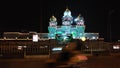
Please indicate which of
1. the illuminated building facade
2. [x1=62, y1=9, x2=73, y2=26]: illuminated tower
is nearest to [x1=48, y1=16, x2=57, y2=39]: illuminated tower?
the illuminated building facade

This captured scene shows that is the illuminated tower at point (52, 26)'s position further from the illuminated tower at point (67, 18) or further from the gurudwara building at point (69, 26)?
the illuminated tower at point (67, 18)

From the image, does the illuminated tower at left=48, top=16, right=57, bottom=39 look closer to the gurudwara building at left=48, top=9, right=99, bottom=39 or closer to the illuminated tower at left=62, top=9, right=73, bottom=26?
the gurudwara building at left=48, top=9, right=99, bottom=39

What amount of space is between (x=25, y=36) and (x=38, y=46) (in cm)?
4997

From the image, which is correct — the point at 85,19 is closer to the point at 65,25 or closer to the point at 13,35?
the point at 65,25

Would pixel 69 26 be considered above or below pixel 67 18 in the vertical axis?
below

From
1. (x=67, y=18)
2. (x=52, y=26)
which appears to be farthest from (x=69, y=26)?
(x=52, y=26)

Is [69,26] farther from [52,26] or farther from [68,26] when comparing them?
[52,26]

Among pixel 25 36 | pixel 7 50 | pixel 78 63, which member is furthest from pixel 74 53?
pixel 25 36

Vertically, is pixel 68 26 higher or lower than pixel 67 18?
lower

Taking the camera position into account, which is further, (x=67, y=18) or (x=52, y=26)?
(x=52, y=26)

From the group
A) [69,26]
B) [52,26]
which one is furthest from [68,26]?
[52,26]

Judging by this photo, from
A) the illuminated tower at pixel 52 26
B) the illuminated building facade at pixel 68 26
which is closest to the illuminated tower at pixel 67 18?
the illuminated building facade at pixel 68 26

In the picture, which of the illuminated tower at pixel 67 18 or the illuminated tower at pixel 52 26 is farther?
the illuminated tower at pixel 67 18

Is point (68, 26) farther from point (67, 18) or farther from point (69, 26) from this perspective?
point (67, 18)
